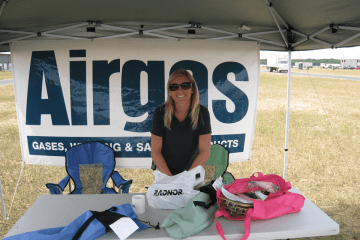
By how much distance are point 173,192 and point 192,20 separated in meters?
2.01

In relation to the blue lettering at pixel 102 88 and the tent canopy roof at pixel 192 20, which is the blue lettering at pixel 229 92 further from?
the blue lettering at pixel 102 88

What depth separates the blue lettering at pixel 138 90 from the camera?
357cm

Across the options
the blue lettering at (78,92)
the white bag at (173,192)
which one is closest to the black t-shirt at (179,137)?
the white bag at (173,192)

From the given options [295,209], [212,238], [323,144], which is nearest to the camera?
[212,238]

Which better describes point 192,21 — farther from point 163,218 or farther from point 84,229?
point 84,229

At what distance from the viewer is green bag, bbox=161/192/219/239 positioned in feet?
4.59

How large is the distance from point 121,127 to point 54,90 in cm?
96

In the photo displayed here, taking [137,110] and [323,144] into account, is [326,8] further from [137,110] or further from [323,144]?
[323,144]

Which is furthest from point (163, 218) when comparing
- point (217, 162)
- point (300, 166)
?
point (300, 166)

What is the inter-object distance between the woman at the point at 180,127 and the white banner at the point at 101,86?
5.11ft

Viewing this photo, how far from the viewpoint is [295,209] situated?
164cm

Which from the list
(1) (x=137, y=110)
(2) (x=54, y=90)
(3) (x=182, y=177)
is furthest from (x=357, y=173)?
(2) (x=54, y=90)

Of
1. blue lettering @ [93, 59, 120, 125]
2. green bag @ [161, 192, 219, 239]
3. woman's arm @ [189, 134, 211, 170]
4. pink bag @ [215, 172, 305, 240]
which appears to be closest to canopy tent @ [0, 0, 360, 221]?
blue lettering @ [93, 59, 120, 125]

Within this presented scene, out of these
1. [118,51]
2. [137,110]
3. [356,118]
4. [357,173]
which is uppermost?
[118,51]
